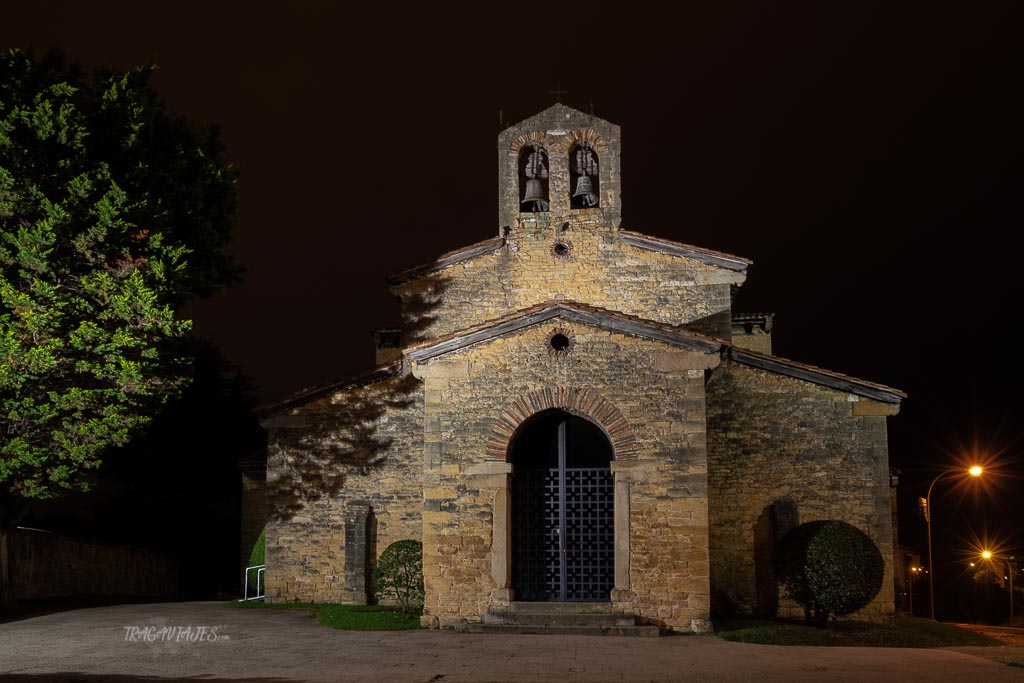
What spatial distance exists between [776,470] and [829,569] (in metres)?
2.71

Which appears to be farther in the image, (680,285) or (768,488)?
(680,285)

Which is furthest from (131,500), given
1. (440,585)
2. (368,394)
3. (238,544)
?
(440,585)

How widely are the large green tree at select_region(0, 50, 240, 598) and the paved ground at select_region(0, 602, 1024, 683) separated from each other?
9.81ft

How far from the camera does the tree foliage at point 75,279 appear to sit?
48.2 ft

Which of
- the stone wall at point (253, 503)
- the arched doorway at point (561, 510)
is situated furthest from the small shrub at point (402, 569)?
the stone wall at point (253, 503)

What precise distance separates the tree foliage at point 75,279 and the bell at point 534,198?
7434 millimetres

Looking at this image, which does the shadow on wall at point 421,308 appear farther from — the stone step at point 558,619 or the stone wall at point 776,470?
the stone step at point 558,619

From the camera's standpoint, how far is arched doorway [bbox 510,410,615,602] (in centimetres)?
1516

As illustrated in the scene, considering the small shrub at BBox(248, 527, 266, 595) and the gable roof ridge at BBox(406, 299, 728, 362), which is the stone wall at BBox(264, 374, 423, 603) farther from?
the gable roof ridge at BBox(406, 299, 728, 362)

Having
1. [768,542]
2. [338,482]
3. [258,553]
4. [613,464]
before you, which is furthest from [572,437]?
[258,553]

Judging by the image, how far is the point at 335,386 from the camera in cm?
1923

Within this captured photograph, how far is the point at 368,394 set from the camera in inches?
760

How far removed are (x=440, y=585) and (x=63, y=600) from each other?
1002cm

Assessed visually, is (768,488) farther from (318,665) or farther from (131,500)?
(131,500)
